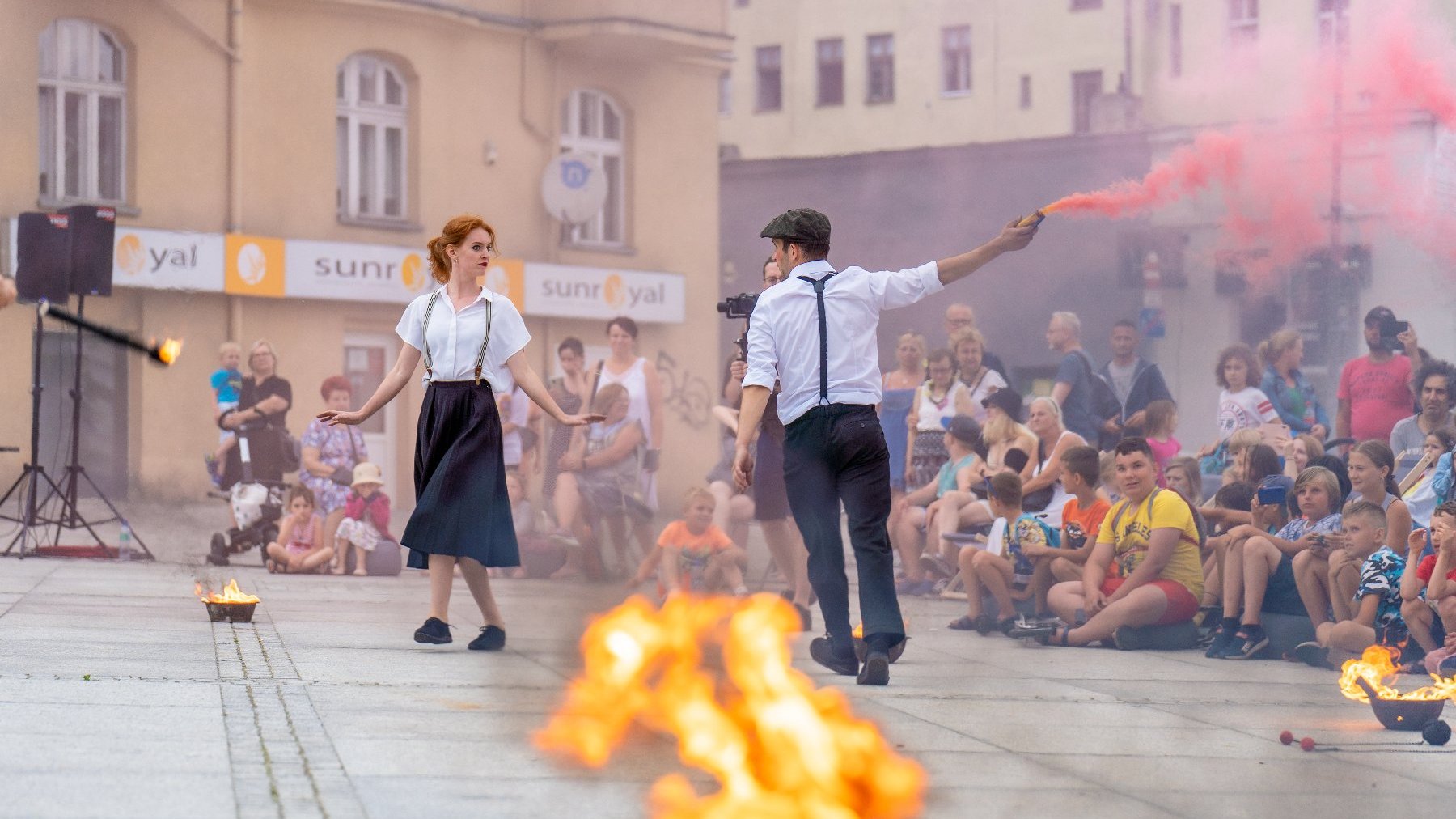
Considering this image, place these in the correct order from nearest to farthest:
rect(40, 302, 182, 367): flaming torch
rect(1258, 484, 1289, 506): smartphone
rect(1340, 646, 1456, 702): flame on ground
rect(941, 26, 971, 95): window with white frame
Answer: rect(1340, 646, 1456, 702): flame on ground
rect(40, 302, 182, 367): flaming torch
rect(1258, 484, 1289, 506): smartphone
rect(941, 26, 971, 95): window with white frame

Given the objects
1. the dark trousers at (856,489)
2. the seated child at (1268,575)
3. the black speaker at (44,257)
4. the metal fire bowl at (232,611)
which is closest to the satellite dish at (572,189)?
the black speaker at (44,257)

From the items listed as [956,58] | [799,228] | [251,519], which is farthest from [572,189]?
[799,228]

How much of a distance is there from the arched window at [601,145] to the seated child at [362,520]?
10725 mm

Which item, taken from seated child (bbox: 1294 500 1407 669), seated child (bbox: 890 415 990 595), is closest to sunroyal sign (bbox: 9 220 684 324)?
seated child (bbox: 890 415 990 595)

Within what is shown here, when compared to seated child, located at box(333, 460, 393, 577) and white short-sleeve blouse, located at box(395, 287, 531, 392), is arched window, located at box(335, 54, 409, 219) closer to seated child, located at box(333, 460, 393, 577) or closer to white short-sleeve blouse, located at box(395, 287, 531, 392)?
seated child, located at box(333, 460, 393, 577)

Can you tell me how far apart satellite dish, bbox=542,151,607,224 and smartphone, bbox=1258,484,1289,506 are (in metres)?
14.1

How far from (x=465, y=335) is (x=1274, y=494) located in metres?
4.05

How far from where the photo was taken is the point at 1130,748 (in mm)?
6027

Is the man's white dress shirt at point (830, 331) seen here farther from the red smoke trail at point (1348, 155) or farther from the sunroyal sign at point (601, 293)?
the sunroyal sign at point (601, 293)

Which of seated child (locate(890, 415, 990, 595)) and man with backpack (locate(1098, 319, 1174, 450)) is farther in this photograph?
man with backpack (locate(1098, 319, 1174, 450))

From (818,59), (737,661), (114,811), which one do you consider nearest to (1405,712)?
(737,661)

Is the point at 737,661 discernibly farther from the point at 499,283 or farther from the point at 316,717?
the point at 499,283

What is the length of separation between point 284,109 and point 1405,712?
1682 centimetres

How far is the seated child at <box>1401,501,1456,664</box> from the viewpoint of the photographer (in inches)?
312
